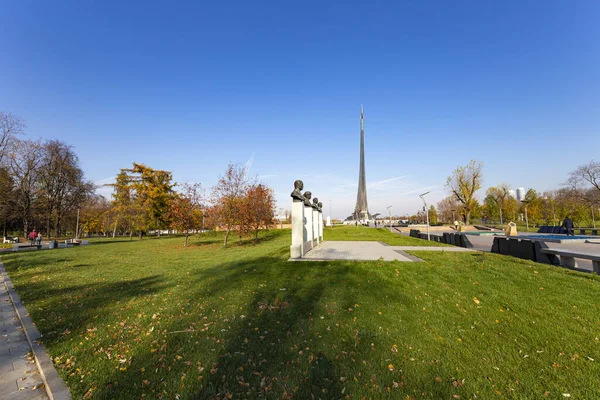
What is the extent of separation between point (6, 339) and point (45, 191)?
1510 inches

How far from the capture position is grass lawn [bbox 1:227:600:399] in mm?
2764

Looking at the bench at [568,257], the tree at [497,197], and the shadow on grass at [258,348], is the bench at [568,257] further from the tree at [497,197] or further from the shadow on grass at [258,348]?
the tree at [497,197]

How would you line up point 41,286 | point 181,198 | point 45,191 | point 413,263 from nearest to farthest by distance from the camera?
1. point 41,286
2. point 413,263
3. point 181,198
4. point 45,191

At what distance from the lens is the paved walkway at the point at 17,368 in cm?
279

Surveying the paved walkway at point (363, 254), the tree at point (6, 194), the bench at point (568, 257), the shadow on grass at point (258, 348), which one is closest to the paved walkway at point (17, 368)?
the shadow on grass at point (258, 348)

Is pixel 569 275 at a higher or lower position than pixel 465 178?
lower

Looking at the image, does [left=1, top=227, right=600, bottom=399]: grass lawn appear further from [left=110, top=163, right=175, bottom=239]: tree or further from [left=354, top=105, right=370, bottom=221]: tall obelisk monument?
[left=354, top=105, right=370, bottom=221]: tall obelisk monument

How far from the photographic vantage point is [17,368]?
3273 mm

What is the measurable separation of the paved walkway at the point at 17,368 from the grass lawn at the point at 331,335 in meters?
0.23

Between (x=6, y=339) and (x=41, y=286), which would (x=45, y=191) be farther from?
(x=6, y=339)

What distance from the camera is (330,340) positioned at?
12.0 feet

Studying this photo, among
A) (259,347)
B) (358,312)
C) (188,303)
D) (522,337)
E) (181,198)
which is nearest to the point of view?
(259,347)

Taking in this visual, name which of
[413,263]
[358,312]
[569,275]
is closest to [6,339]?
[358,312]

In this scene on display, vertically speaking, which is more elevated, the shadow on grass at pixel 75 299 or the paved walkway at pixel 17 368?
the shadow on grass at pixel 75 299
